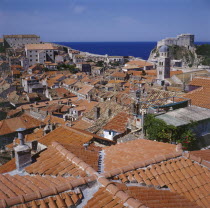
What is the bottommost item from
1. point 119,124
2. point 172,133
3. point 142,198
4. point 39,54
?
point 119,124

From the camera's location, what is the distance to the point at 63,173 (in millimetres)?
4586

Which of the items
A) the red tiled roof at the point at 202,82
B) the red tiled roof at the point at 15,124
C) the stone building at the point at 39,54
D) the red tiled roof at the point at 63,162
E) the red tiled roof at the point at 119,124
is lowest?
the red tiled roof at the point at 15,124

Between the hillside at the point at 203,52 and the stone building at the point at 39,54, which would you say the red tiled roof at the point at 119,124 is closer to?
the stone building at the point at 39,54

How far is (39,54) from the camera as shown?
87.1 metres

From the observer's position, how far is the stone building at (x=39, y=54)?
87.0 metres

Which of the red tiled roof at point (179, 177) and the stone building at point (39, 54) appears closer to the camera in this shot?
the red tiled roof at point (179, 177)

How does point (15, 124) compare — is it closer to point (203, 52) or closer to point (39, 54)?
point (39, 54)

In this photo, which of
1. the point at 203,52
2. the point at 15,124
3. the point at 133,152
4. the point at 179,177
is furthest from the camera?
the point at 203,52

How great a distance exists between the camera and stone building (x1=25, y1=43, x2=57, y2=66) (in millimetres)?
86975

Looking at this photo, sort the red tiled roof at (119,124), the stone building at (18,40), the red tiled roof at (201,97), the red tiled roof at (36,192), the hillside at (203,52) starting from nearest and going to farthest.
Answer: the red tiled roof at (36,192), the red tiled roof at (201,97), the red tiled roof at (119,124), the hillside at (203,52), the stone building at (18,40)

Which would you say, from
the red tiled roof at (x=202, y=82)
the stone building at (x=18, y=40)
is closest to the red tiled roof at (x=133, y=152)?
the red tiled roof at (x=202, y=82)

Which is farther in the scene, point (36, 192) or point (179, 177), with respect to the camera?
point (179, 177)

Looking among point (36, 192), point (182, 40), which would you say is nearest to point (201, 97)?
point (36, 192)

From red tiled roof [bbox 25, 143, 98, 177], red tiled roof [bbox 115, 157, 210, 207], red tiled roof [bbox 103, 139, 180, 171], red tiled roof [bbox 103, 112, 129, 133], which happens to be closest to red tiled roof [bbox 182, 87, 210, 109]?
red tiled roof [bbox 103, 112, 129, 133]
